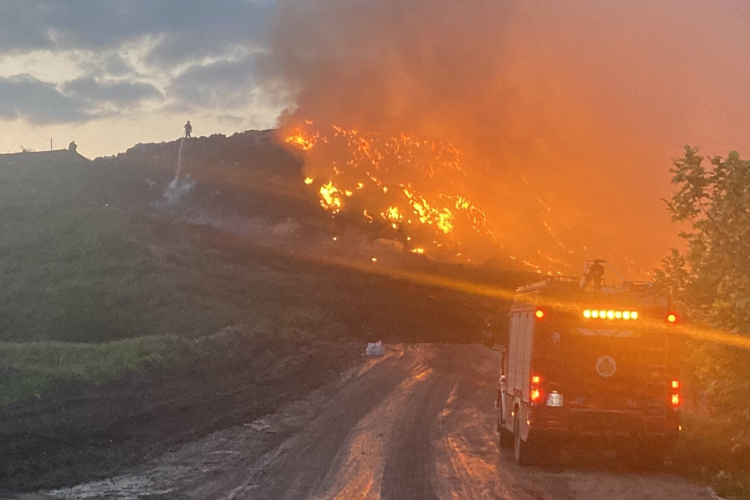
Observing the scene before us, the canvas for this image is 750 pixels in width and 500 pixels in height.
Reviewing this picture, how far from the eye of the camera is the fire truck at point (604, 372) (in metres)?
14.9

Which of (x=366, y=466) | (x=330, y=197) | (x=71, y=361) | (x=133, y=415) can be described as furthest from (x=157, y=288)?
(x=366, y=466)

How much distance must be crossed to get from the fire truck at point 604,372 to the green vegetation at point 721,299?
0.87 meters

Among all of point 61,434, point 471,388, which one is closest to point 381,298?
point 471,388

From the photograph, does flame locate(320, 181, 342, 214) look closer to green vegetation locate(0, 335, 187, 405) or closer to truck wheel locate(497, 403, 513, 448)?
green vegetation locate(0, 335, 187, 405)

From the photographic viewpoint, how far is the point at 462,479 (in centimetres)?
1447

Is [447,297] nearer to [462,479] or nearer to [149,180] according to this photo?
[149,180]

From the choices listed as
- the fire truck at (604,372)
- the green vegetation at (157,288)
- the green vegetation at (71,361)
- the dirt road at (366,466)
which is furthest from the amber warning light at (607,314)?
the green vegetation at (157,288)

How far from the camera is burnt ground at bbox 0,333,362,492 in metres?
14.0

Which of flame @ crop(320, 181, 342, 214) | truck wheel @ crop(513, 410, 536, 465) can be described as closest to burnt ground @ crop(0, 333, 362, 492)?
truck wheel @ crop(513, 410, 536, 465)

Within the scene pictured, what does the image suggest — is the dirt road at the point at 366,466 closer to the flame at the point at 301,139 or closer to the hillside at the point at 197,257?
the hillside at the point at 197,257

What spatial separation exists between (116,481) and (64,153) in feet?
319

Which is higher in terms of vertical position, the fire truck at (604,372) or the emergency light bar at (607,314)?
the emergency light bar at (607,314)

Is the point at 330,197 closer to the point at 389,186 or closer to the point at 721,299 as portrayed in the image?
the point at 389,186

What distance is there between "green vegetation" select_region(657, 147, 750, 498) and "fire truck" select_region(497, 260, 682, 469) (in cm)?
87
